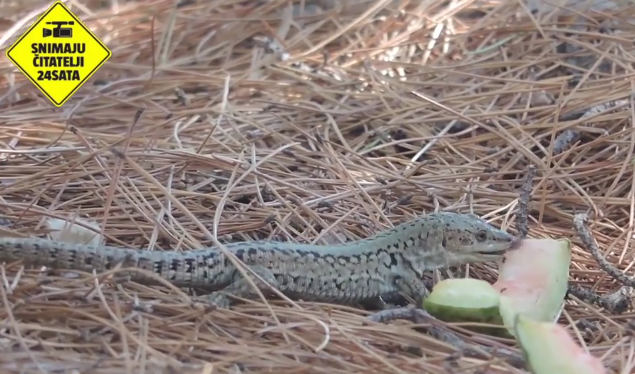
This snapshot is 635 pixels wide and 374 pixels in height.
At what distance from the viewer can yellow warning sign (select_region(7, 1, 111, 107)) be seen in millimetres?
3113

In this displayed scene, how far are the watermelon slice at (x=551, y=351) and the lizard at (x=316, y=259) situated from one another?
538 millimetres

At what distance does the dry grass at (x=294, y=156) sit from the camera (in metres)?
1.90

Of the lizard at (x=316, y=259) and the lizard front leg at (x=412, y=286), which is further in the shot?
the lizard front leg at (x=412, y=286)

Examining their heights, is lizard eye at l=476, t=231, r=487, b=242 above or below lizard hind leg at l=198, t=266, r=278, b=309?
above

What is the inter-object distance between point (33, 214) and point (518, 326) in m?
1.55

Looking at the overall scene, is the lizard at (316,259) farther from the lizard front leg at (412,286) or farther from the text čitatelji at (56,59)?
the text čitatelji at (56,59)

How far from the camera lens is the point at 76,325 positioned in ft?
6.20

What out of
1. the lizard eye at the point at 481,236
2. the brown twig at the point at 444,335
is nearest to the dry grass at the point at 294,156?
the brown twig at the point at 444,335

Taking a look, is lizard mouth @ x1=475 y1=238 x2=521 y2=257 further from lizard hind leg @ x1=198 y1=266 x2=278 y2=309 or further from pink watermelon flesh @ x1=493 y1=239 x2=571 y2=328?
lizard hind leg @ x1=198 y1=266 x2=278 y2=309

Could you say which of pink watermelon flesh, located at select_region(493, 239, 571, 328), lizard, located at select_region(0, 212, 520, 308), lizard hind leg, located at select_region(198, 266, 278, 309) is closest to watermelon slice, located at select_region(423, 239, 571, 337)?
pink watermelon flesh, located at select_region(493, 239, 571, 328)

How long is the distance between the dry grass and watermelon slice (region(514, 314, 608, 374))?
0.30ft

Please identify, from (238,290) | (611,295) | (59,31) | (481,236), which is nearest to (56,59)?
(59,31)

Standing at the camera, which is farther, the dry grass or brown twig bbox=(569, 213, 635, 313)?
brown twig bbox=(569, 213, 635, 313)

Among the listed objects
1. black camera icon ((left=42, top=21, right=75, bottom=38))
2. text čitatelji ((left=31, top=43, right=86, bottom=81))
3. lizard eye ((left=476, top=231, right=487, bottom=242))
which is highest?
black camera icon ((left=42, top=21, right=75, bottom=38))
